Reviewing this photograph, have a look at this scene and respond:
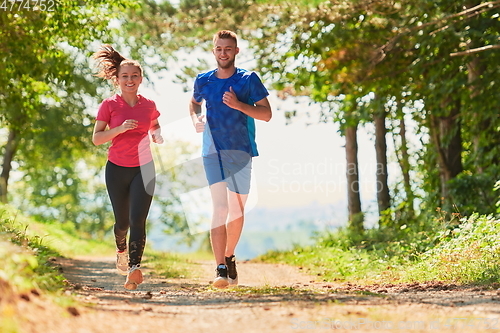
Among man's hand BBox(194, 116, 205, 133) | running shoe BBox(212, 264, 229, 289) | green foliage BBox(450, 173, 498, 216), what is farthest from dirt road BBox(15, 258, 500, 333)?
green foliage BBox(450, 173, 498, 216)

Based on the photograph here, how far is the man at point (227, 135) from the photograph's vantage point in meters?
6.29

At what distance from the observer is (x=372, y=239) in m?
13.2

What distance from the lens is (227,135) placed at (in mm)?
6289

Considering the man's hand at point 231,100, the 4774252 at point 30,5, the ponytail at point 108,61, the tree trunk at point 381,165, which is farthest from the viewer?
the tree trunk at point 381,165

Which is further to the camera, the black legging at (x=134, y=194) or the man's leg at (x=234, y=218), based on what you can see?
the man's leg at (x=234, y=218)

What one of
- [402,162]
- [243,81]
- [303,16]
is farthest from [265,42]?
[243,81]

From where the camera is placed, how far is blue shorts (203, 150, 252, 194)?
20.7 feet

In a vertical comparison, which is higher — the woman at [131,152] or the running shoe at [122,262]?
the woman at [131,152]

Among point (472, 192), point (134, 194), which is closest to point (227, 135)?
point (134, 194)

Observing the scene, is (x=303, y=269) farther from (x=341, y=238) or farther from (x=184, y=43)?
(x=184, y=43)

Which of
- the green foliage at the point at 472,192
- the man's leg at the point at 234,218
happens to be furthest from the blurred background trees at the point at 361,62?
the man's leg at the point at 234,218

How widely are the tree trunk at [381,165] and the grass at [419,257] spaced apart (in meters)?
3.61

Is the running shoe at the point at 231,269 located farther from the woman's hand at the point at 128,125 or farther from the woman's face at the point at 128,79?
the woman's face at the point at 128,79

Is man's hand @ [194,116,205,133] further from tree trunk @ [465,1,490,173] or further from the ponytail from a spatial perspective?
tree trunk @ [465,1,490,173]
